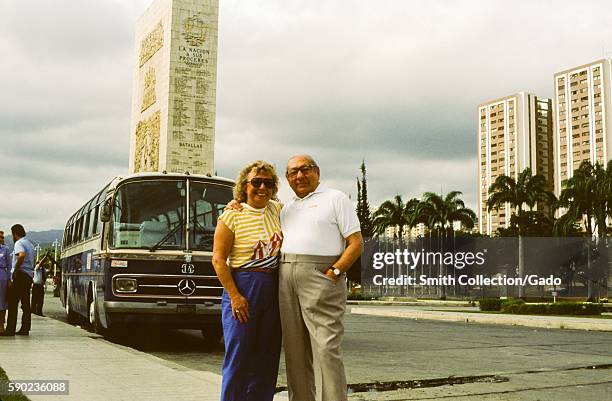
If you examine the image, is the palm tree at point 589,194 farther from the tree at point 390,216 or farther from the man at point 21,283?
the man at point 21,283

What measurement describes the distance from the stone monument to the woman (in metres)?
48.1

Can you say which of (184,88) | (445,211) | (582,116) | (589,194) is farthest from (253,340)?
(582,116)

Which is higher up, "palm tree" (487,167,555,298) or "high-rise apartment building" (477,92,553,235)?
"high-rise apartment building" (477,92,553,235)

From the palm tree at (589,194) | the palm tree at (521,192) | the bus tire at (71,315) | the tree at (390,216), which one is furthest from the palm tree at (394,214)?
the bus tire at (71,315)

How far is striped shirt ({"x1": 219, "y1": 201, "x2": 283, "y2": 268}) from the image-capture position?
4512mm

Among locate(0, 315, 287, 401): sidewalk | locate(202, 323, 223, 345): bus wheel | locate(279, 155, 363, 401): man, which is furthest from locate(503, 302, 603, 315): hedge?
locate(279, 155, 363, 401): man

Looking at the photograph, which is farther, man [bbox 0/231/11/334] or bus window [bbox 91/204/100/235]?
bus window [bbox 91/204/100/235]

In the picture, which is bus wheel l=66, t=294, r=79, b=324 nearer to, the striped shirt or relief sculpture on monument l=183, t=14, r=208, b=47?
the striped shirt

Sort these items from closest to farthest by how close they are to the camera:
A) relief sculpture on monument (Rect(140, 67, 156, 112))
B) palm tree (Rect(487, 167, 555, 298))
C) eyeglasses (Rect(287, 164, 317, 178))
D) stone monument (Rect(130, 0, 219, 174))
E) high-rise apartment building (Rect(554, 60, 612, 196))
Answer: eyeglasses (Rect(287, 164, 317, 178)), stone monument (Rect(130, 0, 219, 174)), relief sculpture on monument (Rect(140, 67, 156, 112)), palm tree (Rect(487, 167, 555, 298)), high-rise apartment building (Rect(554, 60, 612, 196))

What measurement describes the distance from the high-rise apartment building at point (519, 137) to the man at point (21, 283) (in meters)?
136

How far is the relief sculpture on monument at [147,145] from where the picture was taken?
5500cm

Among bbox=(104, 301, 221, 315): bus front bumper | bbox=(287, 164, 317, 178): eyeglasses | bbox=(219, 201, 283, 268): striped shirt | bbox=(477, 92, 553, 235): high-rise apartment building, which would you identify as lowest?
bbox=(104, 301, 221, 315): bus front bumper

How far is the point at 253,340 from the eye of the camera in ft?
14.9

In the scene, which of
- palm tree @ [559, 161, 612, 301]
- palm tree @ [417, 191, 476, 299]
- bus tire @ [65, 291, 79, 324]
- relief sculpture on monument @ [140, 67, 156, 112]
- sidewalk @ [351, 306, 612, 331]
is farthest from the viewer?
palm tree @ [417, 191, 476, 299]
